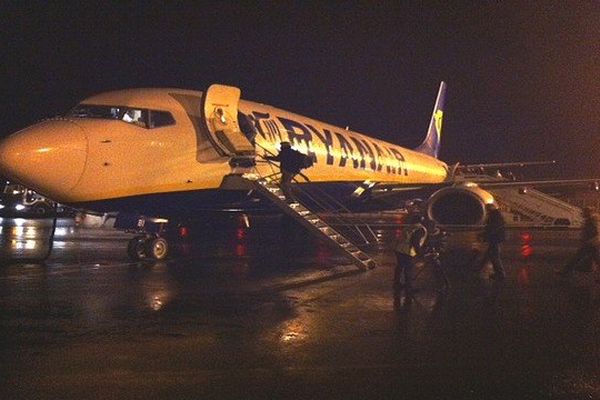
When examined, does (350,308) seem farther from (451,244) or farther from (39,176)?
(451,244)

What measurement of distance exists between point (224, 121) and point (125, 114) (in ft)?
7.39

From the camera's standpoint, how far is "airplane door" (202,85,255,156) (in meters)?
15.4

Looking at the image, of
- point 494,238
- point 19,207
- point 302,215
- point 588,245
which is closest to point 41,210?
point 19,207

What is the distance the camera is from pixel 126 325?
820cm

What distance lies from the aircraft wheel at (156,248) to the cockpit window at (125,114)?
262 centimetres

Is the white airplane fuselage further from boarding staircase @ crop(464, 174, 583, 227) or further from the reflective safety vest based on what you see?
boarding staircase @ crop(464, 174, 583, 227)

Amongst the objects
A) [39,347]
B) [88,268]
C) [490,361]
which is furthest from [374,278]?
[39,347]

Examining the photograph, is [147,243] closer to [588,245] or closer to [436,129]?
[588,245]

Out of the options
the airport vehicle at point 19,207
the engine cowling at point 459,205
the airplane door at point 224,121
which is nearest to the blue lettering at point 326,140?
the engine cowling at point 459,205

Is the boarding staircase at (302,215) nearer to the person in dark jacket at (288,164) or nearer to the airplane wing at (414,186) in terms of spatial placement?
the person in dark jacket at (288,164)

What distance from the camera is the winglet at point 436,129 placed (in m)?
35.2

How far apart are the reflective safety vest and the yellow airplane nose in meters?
5.96

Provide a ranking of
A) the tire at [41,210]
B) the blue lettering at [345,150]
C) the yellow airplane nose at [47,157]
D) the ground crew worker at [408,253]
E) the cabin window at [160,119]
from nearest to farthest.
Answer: the ground crew worker at [408,253], the yellow airplane nose at [47,157], the cabin window at [160,119], the blue lettering at [345,150], the tire at [41,210]

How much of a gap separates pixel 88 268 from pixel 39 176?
239 cm
